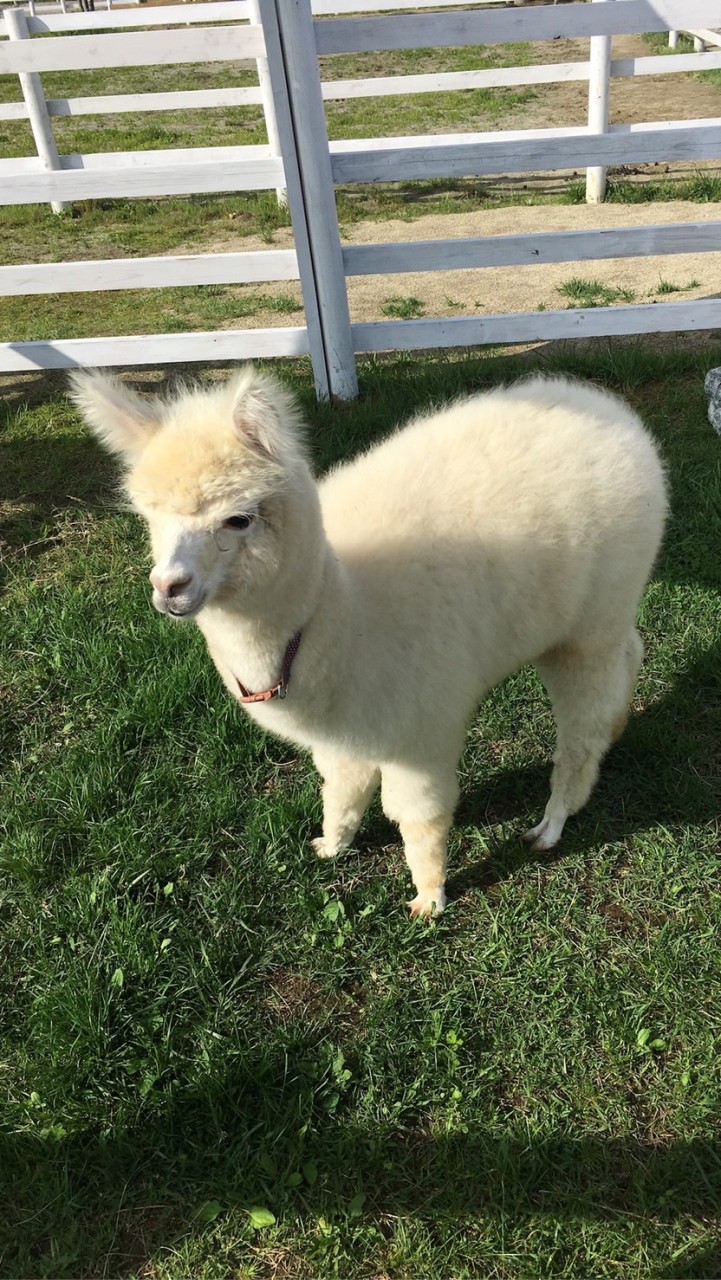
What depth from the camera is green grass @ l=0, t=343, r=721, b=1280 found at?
205 cm

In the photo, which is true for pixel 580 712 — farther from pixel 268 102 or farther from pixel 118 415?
pixel 268 102

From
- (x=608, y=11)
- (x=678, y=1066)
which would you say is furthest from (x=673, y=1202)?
(x=608, y=11)

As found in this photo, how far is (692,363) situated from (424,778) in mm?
3808

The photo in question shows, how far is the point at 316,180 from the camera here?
14.3 ft

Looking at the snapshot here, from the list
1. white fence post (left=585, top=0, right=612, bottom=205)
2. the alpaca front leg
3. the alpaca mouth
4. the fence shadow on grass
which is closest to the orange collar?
the alpaca mouth

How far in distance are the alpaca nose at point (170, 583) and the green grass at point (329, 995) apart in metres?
1.28

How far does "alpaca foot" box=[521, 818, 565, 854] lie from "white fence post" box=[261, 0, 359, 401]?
2941 mm

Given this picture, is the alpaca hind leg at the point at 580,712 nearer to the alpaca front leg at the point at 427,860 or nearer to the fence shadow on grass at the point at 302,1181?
the alpaca front leg at the point at 427,860

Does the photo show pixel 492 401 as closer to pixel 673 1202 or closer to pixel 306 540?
pixel 306 540

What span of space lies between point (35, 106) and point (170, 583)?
8.16 metres

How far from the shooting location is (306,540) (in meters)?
1.93

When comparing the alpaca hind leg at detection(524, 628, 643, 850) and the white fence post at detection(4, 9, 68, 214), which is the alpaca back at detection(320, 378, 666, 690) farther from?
the white fence post at detection(4, 9, 68, 214)

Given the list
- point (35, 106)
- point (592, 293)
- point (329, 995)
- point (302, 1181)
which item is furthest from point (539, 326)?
point (35, 106)

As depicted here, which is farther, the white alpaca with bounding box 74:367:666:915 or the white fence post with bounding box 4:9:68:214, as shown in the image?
the white fence post with bounding box 4:9:68:214
